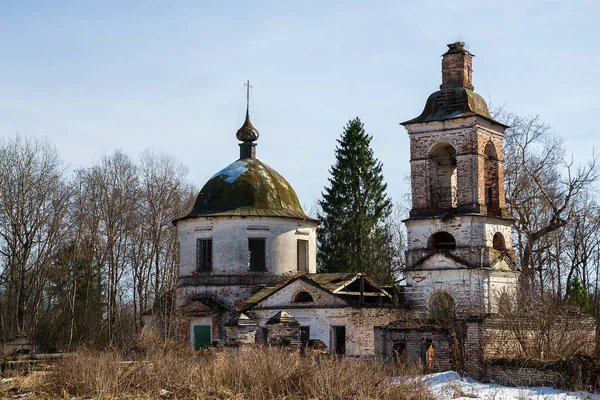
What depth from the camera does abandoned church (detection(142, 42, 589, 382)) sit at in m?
26.4

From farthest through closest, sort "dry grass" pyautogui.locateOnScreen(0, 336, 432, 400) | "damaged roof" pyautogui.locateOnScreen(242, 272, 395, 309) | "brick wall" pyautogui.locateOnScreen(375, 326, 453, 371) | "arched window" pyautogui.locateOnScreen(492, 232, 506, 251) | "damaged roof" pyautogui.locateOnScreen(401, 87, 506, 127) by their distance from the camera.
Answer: "damaged roof" pyautogui.locateOnScreen(242, 272, 395, 309) < "arched window" pyautogui.locateOnScreen(492, 232, 506, 251) < "damaged roof" pyautogui.locateOnScreen(401, 87, 506, 127) < "brick wall" pyautogui.locateOnScreen(375, 326, 453, 371) < "dry grass" pyautogui.locateOnScreen(0, 336, 432, 400)

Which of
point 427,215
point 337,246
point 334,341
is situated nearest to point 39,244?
point 337,246

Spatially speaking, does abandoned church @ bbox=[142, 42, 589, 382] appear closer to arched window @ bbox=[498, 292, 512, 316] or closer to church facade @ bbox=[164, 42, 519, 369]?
church facade @ bbox=[164, 42, 519, 369]

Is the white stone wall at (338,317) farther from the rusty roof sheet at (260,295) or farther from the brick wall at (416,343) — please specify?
the brick wall at (416,343)

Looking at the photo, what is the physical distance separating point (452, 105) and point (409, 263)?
216 inches

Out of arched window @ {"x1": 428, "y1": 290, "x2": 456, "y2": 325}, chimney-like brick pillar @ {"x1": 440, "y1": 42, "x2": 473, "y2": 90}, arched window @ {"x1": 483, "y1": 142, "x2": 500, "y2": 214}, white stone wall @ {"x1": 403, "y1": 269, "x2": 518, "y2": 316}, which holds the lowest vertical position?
arched window @ {"x1": 428, "y1": 290, "x2": 456, "y2": 325}

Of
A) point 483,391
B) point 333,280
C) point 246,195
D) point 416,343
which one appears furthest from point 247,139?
point 483,391

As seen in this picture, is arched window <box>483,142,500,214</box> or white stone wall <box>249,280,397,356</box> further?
arched window <box>483,142,500,214</box>

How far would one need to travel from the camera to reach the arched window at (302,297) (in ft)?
99.0

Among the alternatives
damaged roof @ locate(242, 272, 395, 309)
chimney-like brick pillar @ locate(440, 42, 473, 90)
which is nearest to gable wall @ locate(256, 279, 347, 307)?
damaged roof @ locate(242, 272, 395, 309)

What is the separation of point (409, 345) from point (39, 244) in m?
22.8

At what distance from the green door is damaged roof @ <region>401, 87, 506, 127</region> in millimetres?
10702

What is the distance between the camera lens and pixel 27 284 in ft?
136

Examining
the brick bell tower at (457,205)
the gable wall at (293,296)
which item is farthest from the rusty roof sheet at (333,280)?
the brick bell tower at (457,205)
